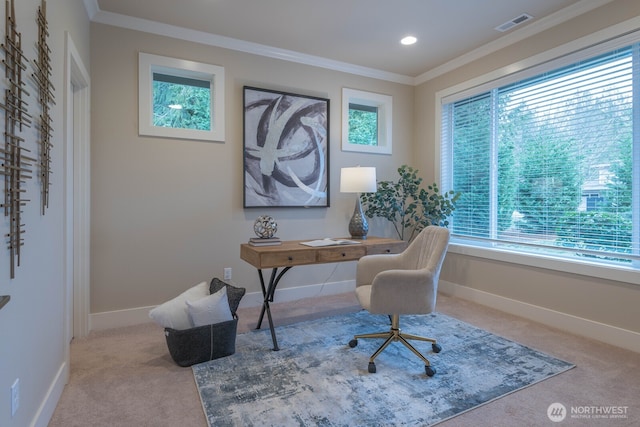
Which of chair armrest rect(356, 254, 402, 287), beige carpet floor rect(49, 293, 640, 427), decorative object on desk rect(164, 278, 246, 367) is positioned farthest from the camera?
chair armrest rect(356, 254, 402, 287)

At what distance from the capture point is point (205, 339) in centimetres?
232

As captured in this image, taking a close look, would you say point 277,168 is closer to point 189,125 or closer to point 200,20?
point 189,125

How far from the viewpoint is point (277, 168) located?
12.0ft

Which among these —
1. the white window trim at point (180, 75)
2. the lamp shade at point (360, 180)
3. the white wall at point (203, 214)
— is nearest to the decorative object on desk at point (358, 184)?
the lamp shade at point (360, 180)

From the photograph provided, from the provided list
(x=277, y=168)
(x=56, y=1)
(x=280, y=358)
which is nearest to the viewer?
(x=56, y=1)

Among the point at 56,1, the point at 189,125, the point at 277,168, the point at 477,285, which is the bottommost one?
the point at 477,285

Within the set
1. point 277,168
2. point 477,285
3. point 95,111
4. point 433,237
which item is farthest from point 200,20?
point 477,285

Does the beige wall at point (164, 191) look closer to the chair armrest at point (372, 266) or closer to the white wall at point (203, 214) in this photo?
the white wall at point (203, 214)

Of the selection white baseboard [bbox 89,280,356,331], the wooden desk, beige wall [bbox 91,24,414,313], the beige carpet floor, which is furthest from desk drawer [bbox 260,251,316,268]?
white baseboard [bbox 89,280,356,331]

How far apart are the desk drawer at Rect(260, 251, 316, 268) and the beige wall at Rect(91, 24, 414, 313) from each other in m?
1.05

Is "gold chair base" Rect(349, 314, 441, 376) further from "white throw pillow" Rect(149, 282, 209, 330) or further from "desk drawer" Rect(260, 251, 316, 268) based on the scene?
"white throw pillow" Rect(149, 282, 209, 330)

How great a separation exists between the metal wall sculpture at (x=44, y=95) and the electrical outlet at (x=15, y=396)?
0.79 metres

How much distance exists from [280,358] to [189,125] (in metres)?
2.32

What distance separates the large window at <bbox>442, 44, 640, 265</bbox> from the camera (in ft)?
8.71
